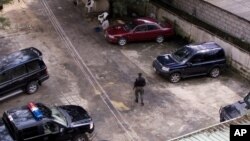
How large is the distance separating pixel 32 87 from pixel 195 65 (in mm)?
7856

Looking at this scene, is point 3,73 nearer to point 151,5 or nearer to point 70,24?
point 70,24

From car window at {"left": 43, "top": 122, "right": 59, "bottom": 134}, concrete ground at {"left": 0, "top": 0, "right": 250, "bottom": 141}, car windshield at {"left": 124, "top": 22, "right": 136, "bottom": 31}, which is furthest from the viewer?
car windshield at {"left": 124, "top": 22, "right": 136, "bottom": 31}

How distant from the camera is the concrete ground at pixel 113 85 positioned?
1972cm

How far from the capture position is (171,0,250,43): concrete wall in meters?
24.3

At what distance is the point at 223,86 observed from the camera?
22812mm

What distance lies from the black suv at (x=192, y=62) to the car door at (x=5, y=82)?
7.15 m

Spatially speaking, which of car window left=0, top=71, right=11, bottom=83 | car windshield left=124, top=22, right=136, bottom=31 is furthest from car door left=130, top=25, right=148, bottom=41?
car window left=0, top=71, right=11, bottom=83

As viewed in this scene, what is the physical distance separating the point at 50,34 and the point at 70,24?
6.47 ft

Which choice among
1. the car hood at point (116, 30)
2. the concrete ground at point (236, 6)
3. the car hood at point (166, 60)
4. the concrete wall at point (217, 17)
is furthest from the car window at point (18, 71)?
the concrete ground at point (236, 6)

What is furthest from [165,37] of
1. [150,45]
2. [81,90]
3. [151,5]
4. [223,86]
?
[81,90]

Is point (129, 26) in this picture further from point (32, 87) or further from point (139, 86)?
point (32, 87)

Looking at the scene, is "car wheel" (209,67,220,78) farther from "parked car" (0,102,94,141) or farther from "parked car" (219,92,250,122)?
"parked car" (0,102,94,141)

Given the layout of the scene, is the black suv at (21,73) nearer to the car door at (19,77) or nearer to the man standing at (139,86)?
the car door at (19,77)

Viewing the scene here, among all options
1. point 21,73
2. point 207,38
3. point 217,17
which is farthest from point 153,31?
point 21,73
